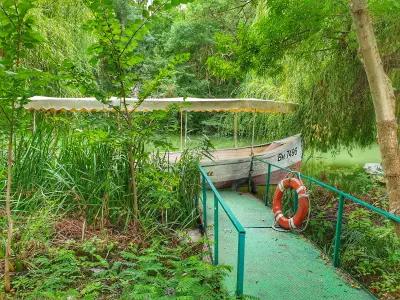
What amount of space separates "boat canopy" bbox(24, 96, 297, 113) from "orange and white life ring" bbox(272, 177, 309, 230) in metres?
2.84

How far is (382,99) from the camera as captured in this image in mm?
4266

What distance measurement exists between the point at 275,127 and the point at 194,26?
10.1 meters

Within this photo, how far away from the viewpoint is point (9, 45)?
9.09ft

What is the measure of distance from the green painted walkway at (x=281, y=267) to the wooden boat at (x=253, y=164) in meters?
2.35

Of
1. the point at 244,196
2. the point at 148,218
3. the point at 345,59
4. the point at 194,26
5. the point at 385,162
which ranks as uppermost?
the point at 194,26

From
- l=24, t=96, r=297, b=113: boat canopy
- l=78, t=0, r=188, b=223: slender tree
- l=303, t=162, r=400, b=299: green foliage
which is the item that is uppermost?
l=78, t=0, r=188, b=223: slender tree

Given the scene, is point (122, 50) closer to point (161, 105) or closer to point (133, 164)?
point (133, 164)

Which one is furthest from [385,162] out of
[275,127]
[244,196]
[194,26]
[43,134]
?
[194,26]

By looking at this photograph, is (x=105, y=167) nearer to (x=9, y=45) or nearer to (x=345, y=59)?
(x=9, y=45)

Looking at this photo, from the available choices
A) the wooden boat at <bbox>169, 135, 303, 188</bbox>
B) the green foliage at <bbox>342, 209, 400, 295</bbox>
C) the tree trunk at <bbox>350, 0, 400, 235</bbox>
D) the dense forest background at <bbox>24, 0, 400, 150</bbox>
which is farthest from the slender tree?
the wooden boat at <bbox>169, 135, 303, 188</bbox>

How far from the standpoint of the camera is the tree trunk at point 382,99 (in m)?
4.14

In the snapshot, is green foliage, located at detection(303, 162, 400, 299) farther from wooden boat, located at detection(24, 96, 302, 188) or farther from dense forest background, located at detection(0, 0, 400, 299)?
wooden boat, located at detection(24, 96, 302, 188)

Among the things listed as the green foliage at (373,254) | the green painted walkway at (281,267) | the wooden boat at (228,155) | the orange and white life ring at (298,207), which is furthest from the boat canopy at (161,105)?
the green foliage at (373,254)

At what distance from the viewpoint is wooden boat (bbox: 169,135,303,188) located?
26.6 feet
